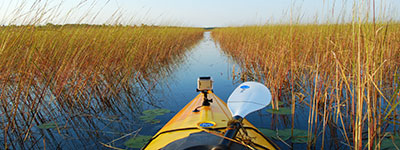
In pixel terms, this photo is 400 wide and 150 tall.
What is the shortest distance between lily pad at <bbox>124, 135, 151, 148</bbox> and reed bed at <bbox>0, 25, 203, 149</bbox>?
1.55 ft

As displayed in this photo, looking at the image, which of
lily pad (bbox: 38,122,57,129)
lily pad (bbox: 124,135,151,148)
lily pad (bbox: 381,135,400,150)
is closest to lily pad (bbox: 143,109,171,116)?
lily pad (bbox: 124,135,151,148)

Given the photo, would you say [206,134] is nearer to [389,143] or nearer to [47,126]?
[389,143]

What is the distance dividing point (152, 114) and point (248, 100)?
1828 millimetres

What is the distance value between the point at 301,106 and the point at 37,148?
2.93 meters

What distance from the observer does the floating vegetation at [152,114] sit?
116 inches

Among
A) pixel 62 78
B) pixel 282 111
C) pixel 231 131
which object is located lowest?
pixel 282 111

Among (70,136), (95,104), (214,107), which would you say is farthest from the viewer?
(95,104)

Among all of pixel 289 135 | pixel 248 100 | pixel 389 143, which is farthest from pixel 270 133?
pixel 248 100

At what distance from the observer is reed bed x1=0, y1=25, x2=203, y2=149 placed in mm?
2412

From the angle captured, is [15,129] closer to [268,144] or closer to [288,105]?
[268,144]

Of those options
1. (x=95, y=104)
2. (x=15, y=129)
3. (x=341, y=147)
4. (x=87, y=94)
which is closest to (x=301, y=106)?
(x=341, y=147)

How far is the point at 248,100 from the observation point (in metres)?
1.57

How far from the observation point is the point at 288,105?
11.1 ft

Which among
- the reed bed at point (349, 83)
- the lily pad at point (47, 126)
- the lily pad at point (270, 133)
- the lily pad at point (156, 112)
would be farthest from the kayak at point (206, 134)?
the lily pad at point (47, 126)
